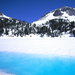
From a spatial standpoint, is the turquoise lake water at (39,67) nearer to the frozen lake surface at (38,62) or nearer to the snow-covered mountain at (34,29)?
the frozen lake surface at (38,62)

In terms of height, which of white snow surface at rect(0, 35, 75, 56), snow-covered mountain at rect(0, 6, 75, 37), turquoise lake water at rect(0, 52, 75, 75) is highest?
snow-covered mountain at rect(0, 6, 75, 37)

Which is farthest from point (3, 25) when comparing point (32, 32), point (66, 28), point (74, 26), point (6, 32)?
point (74, 26)

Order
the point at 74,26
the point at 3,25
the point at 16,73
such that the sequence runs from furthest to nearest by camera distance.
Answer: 1. the point at 3,25
2. the point at 74,26
3. the point at 16,73

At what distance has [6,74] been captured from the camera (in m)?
4.95

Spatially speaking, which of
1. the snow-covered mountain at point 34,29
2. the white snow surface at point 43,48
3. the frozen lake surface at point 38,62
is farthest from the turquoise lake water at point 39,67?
the snow-covered mountain at point 34,29

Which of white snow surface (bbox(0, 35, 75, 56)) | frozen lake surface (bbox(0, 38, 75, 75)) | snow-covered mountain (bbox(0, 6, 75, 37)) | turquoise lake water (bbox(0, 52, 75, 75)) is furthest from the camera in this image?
snow-covered mountain (bbox(0, 6, 75, 37))

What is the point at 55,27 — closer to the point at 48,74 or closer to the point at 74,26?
the point at 74,26

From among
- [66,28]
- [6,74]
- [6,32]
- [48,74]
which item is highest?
[66,28]

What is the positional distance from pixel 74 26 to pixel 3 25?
104264 millimetres

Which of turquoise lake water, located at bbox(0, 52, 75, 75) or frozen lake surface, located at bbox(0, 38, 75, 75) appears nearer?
turquoise lake water, located at bbox(0, 52, 75, 75)

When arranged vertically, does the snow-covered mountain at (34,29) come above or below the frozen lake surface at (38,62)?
above

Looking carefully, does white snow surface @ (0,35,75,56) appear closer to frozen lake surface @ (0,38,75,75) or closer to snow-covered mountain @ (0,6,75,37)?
frozen lake surface @ (0,38,75,75)

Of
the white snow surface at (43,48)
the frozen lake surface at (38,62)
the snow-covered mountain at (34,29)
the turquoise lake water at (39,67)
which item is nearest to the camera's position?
the turquoise lake water at (39,67)

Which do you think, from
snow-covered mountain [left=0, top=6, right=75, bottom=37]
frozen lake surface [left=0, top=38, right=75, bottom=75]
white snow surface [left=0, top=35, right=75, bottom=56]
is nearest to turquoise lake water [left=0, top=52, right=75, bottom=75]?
frozen lake surface [left=0, top=38, right=75, bottom=75]
